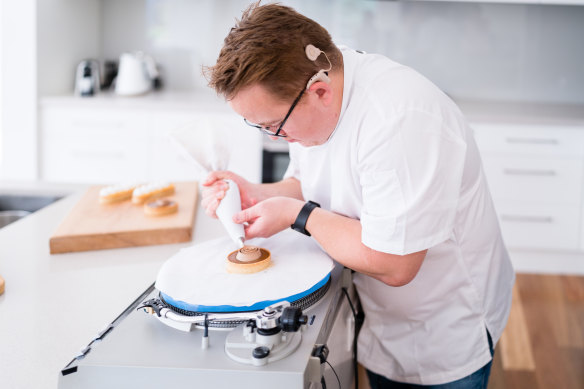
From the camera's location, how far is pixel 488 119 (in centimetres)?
310

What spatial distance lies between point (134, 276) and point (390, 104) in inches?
23.4

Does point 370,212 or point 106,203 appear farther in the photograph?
point 106,203

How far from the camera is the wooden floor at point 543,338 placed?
2371 millimetres

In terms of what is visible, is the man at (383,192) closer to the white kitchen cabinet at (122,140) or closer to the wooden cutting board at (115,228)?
the wooden cutting board at (115,228)

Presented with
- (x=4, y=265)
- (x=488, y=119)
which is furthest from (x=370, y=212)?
(x=488, y=119)

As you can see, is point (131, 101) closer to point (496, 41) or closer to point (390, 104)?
point (496, 41)

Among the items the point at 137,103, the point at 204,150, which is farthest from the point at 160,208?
the point at 137,103

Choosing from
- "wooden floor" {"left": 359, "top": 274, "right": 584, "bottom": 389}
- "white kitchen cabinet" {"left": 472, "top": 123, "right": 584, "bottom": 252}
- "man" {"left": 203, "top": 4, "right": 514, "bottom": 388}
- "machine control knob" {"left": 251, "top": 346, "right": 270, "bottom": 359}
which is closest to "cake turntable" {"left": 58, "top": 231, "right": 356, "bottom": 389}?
"machine control knob" {"left": 251, "top": 346, "right": 270, "bottom": 359}

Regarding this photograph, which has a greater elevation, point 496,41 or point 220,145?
point 496,41

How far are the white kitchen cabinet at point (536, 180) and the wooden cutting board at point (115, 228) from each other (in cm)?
213

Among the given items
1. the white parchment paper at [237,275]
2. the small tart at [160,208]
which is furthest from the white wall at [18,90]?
the white parchment paper at [237,275]

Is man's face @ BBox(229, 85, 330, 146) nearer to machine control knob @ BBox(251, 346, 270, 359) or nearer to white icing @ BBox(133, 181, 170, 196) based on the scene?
machine control knob @ BBox(251, 346, 270, 359)

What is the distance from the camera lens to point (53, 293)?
1.09m

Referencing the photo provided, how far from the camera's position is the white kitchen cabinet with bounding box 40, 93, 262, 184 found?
126 inches
